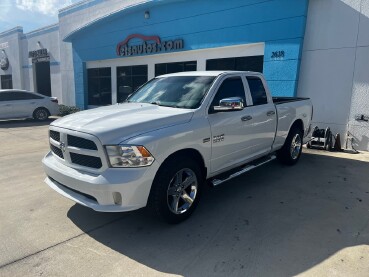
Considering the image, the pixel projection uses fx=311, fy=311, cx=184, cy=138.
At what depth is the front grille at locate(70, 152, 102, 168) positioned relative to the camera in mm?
3556

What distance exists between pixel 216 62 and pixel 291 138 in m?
6.19

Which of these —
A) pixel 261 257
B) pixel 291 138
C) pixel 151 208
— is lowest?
pixel 261 257

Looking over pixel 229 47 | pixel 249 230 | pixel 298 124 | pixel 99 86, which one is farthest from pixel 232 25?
pixel 99 86

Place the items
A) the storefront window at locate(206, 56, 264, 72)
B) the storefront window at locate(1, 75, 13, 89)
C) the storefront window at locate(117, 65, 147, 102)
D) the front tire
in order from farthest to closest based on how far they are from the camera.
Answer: the storefront window at locate(1, 75, 13, 89) → the storefront window at locate(117, 65, 147, 102) → the storefront window at locate(206, 56, 264, 72) → the front tire

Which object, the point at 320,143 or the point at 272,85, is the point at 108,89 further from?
the point at 320,143

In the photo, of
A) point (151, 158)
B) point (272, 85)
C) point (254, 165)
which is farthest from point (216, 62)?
point (151, 158)

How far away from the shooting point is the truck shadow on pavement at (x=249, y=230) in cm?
326

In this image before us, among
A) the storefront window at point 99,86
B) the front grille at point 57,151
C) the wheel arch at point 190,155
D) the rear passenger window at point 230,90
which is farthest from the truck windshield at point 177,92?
the storefront window at point 99,86

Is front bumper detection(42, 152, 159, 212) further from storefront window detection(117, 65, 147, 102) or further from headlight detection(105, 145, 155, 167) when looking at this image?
storefront window detection(117, 65, 147, 102)

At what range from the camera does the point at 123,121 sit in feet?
12.3

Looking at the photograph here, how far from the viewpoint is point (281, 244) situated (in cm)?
360

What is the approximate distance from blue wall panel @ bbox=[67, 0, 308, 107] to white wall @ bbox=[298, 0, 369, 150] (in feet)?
1.19

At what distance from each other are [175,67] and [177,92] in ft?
30.1

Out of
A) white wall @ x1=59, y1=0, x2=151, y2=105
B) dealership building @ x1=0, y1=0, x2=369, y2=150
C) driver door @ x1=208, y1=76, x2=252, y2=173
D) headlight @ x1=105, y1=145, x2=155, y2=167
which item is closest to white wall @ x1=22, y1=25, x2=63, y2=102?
dealership building @ x1=0, y1=0, x2=369, y2=150
